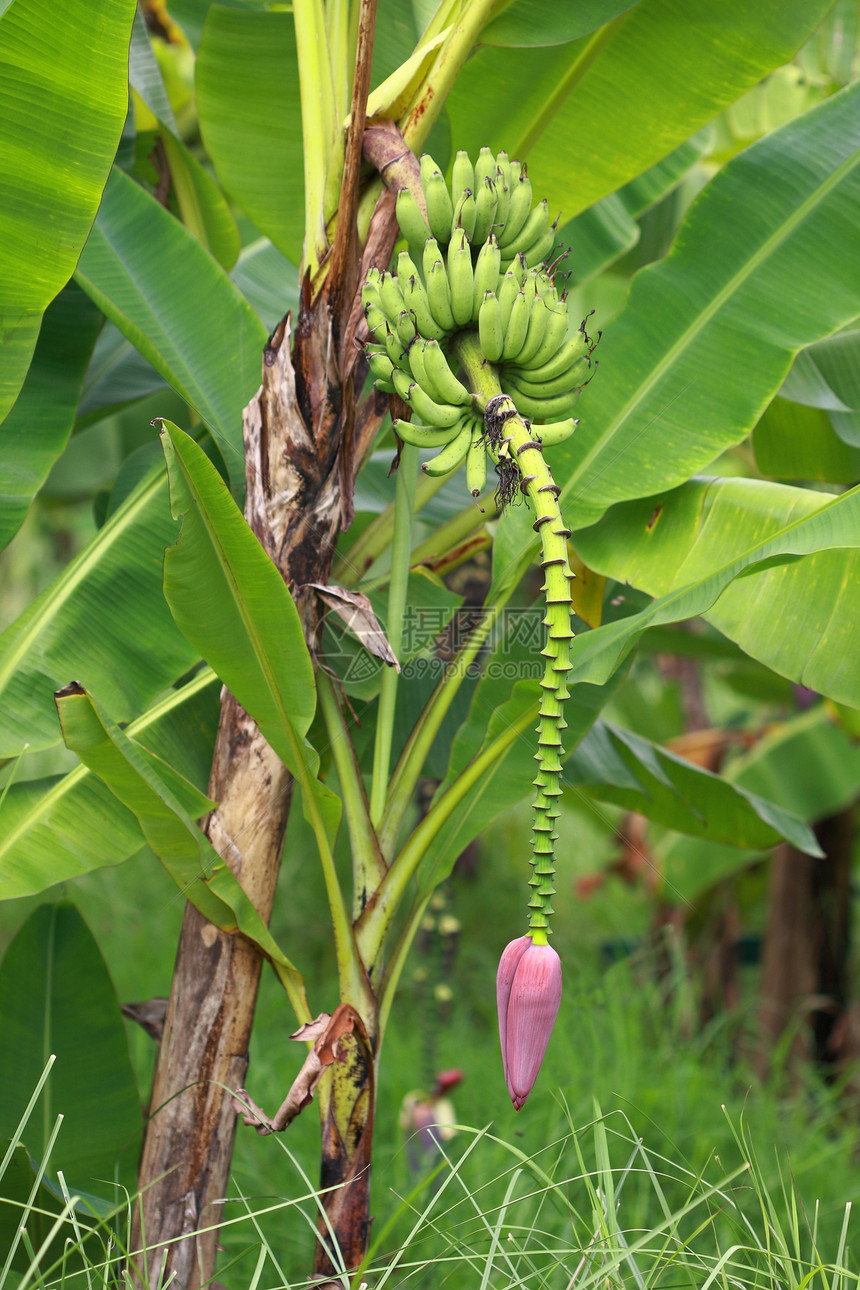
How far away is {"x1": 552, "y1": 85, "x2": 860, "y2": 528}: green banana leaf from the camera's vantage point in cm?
114

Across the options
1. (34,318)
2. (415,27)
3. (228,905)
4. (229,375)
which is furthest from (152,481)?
(415,27)

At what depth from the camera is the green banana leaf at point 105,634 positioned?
3.66 ft

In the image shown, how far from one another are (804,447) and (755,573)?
0.57 metres

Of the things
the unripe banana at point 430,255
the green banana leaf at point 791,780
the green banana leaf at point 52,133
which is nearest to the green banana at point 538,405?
the unripe banana at point 430,255

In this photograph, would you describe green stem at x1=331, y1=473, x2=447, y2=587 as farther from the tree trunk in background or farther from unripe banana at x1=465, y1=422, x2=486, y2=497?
the tree trunk in background

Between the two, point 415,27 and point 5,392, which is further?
point 415,27

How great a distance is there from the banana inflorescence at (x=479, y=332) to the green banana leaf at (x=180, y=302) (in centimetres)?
34

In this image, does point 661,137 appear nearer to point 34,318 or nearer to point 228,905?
point 34,318

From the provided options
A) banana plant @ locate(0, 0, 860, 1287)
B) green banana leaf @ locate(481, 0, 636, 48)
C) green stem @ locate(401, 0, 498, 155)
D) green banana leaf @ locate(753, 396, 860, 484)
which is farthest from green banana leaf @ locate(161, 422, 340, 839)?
green banana leaf @ locate(753, 396, 860, 484)

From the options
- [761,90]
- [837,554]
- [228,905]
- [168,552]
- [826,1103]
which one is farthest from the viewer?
[761,90]

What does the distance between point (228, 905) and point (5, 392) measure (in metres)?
0.63

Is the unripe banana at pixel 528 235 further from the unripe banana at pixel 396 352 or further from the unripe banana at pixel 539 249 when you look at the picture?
the unripe banana at pixel 396 352

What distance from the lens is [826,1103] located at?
2.29m

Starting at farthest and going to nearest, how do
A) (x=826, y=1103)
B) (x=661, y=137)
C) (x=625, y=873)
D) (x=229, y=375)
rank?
(x=625, y=873) → (x=826, y=1103) → (x=661, y=137) → (x=229, y=375)
